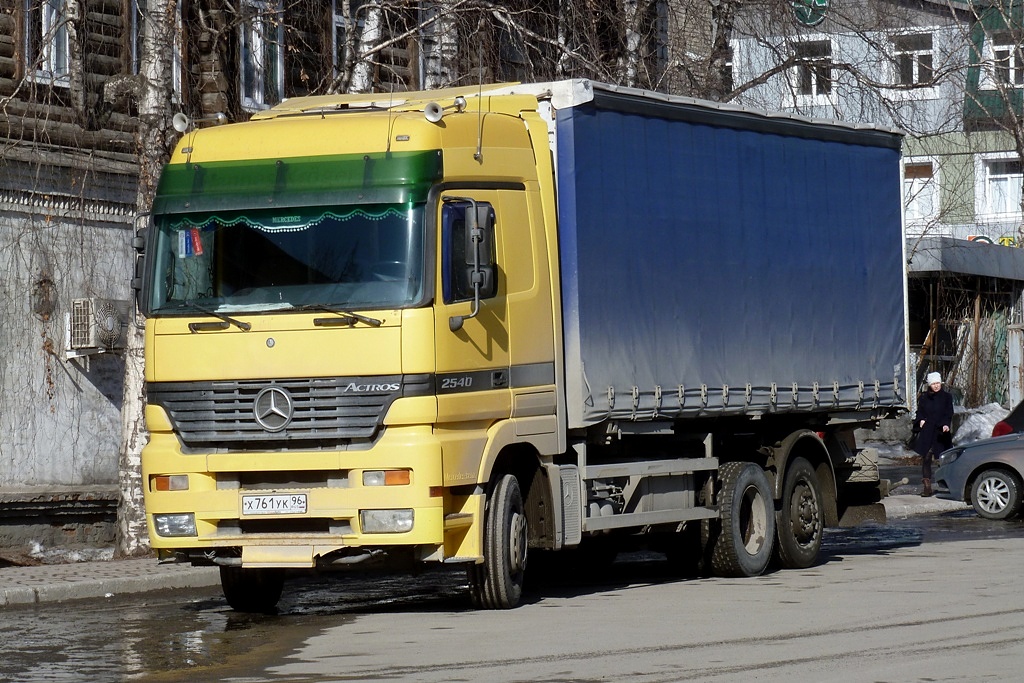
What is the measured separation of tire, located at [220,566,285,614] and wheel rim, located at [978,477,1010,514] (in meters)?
10.7

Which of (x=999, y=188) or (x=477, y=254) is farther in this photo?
(x=999, y=188)

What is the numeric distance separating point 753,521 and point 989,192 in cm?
3326

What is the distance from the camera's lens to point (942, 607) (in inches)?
444

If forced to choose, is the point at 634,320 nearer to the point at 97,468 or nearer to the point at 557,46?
the point at 557,46

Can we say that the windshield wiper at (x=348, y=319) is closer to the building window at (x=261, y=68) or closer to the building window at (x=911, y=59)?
the building window at (x=261, y=68)

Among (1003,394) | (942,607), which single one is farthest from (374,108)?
(1003,394)

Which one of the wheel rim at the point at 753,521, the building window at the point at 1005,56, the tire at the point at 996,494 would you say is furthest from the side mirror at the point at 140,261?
the building window at the point at 1005,56

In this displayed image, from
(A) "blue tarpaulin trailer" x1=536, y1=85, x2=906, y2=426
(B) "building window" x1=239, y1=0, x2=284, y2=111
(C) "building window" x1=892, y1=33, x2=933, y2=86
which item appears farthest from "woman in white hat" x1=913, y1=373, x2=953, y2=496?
(B) "building window" x1=239, y1=0, x2=284, y2=111

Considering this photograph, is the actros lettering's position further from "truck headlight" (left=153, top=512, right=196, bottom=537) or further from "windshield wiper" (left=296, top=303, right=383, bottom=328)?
"truck headlight" (left=153, top=512, right=196, bottom=537)

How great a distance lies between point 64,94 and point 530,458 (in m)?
8.15

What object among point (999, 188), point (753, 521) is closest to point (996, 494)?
point (753, 521)

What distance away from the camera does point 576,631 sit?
10.4 metres

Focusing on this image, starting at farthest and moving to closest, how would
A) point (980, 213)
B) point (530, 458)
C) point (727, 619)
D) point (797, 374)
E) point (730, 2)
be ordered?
point (980, 213) → point (730, 2) → point (797, 374) → point (530, 458) → point (727, 619)

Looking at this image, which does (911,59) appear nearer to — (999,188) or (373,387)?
(373,387)
